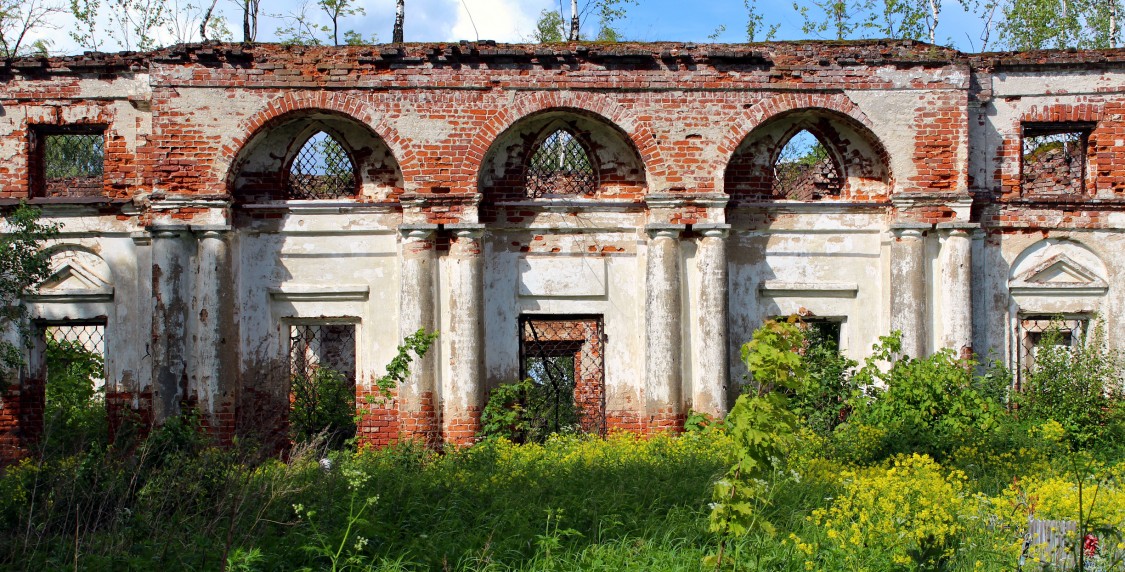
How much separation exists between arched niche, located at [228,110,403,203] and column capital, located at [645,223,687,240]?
293 centimetres

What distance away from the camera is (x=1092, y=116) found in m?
11.8

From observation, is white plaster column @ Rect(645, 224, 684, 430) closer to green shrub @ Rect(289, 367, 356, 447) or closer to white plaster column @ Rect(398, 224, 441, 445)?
white plaster column @ Rect(398, 224, 441, 445)

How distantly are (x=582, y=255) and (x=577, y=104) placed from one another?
1.73 m

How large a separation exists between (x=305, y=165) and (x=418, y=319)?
237cm

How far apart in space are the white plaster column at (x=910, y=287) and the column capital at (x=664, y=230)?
97.8 inches

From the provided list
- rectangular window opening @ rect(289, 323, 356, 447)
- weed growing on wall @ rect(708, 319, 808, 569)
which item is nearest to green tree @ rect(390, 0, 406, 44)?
rectangular window opening @ rect(289, 323, 356, 447)

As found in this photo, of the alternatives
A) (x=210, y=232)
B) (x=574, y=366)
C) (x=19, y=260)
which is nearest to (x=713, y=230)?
(x=574, y=366)

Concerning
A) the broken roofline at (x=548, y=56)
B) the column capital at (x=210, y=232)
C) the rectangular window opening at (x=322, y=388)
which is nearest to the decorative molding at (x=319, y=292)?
the rectangular window opening at (x=322, y=388)

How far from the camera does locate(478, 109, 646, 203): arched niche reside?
11.5m

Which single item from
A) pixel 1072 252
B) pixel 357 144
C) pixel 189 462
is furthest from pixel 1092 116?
pixel 189 462

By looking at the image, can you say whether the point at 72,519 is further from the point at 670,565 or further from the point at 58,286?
the point at 58,286

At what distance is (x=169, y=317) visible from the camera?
10.7 m

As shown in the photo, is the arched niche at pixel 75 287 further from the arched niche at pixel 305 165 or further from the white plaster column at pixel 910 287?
the white plaster column at pixel 910 287

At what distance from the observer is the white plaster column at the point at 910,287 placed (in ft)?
36.6
